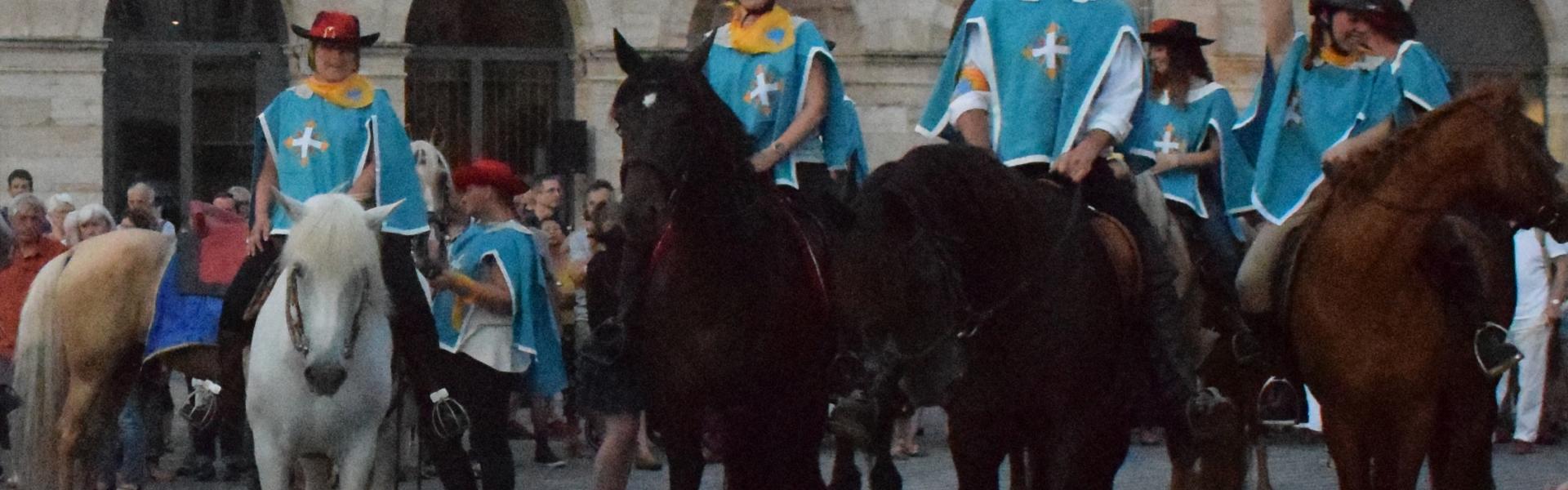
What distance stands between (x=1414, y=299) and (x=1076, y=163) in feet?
3.97

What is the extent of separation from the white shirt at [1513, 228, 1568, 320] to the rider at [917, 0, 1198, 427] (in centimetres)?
984

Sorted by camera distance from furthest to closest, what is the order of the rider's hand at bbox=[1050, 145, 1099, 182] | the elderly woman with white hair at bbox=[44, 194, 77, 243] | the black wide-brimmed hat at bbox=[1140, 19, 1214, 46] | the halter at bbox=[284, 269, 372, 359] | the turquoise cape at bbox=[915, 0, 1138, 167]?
the elderly woman with white hair at bbox=[44, 194, 77, 243] → the black wide-brimmed hat at bbox=[1140, 19, 1214, 46] → the halter at bbox=[284, 269, 372, 359] → the turquoise cape at bbox=[915, 0, 1138, 167] → the rider's hand at bbox=[1050, 145, 1099, 182]

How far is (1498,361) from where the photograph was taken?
317 inches

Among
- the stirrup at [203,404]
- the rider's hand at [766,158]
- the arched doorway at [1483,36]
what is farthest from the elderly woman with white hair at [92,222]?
the arched doorway at [1483,36]

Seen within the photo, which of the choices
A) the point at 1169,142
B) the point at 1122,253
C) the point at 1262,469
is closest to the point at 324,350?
the point at 1122,253

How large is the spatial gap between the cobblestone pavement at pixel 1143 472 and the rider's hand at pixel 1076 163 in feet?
20.6

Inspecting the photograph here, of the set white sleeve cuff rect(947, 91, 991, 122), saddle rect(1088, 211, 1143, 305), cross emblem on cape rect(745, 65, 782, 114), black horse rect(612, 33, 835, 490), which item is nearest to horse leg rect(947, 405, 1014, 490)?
saddle rect(1088, 211, 1143, 305)

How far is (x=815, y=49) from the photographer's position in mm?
9414

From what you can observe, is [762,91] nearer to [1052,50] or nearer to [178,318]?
[1052,50]

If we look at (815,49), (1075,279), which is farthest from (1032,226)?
(815,49)

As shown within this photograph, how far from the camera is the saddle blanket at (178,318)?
11.4 meters

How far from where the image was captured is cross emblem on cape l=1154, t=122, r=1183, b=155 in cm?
1144

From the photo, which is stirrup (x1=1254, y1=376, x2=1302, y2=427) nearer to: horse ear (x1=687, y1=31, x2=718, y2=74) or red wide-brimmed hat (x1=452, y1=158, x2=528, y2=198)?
horse ear (x1=687, y1=31, x2=718, y2=74)

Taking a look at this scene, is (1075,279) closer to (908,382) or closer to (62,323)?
(908,382)
